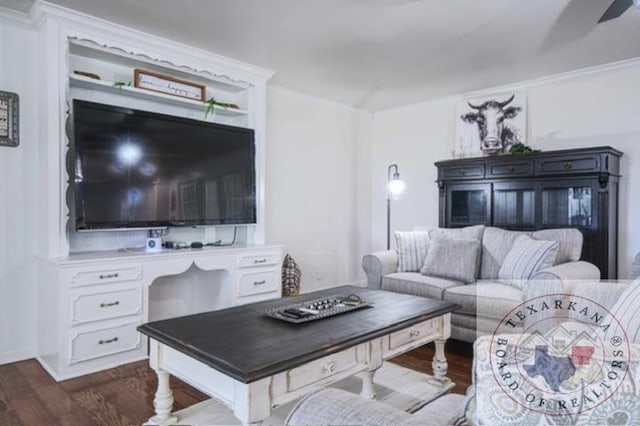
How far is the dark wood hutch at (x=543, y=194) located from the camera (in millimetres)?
3574

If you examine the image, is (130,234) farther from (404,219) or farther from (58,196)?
(404,219)

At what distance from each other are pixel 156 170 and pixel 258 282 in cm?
127

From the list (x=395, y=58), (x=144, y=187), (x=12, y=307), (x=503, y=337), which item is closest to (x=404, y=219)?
(x=395, y=58)

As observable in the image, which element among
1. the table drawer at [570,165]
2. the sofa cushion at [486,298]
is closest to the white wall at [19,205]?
the sofa cushion at [486,298]

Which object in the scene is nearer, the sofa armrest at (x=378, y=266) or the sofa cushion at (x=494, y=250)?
the sofa cushion at (x=494, y=250)

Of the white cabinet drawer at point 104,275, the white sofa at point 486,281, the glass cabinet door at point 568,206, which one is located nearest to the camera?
the white cabinet drawer at point 104,275

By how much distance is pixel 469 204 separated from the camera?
175 inches

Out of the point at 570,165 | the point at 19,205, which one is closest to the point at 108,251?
the point at 19,205

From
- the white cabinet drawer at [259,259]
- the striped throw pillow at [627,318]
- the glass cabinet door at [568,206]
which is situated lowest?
the white cabinet drawer at [259,259]

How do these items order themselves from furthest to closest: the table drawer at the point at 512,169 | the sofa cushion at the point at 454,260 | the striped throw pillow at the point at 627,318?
the table drawer at the point at 512,169
the sofa cushion at the point at 454,260
the striped throw pillow at the point at 627,318

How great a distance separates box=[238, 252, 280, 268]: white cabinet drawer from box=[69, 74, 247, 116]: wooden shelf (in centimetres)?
137

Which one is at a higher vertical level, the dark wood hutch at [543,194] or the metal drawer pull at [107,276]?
the dark wood hutch at [543,194]

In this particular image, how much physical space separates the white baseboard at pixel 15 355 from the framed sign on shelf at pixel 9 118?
4.79ft

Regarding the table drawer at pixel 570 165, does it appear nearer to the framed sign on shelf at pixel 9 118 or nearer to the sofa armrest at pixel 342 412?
the sofa armrest at pixel 342 412
